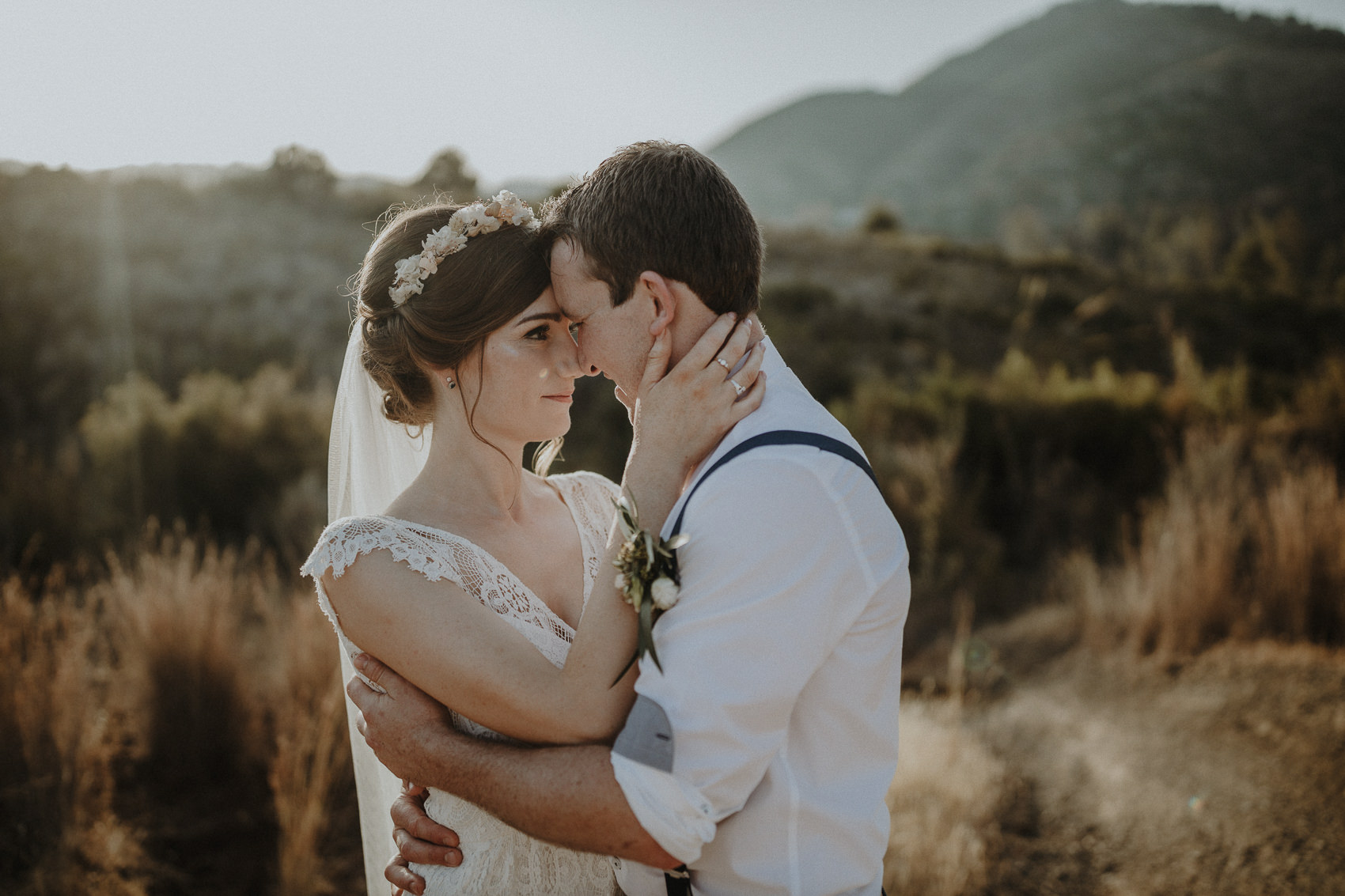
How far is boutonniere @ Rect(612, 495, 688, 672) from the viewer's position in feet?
5.07

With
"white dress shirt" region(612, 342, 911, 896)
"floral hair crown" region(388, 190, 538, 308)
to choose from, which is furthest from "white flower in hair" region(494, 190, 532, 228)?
"white dress shirt" region(612, 342, 911, 896)

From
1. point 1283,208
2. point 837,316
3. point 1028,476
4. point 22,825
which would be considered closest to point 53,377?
point 22,825

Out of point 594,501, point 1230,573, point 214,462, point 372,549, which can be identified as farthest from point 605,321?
point 214,462

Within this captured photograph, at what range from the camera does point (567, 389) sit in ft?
8.29

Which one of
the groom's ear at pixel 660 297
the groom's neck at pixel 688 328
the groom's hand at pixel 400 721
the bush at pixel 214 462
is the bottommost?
the bush at pixel 214 462

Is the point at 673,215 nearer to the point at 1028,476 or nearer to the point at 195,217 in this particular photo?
the point at 1028,476

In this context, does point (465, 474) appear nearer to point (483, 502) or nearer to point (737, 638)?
point (483, 502)

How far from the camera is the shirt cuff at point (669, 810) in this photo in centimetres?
146

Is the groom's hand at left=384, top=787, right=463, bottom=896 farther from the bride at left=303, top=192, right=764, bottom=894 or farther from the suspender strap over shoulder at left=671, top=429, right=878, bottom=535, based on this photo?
the suspender strap over shoulder at left=671, top=429, right=878, bottom=535

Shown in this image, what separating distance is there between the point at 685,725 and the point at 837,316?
17.5m

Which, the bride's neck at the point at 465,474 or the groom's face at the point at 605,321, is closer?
the groom's face at the point at 605,321

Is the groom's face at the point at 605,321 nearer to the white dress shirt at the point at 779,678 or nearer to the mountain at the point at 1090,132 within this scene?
the white dress shirt at the point at 779,678

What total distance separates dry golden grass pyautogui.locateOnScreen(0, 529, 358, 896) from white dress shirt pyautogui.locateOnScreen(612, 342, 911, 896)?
2860 millimetres

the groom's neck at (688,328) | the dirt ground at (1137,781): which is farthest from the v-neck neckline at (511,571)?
the dirt ground at (1137,781)
